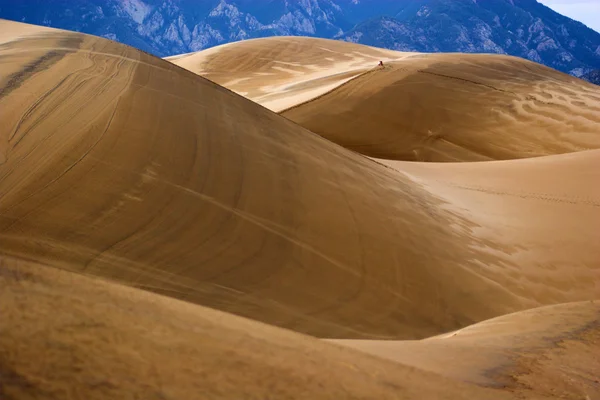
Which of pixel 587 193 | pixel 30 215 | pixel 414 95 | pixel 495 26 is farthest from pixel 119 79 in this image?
pixel 495 26

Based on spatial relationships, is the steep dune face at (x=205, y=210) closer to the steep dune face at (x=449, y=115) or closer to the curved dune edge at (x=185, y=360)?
the curved dune edge at (x=185, y=360)

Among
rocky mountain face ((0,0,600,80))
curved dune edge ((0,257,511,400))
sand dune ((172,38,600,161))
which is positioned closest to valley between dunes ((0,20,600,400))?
curved dune edge ((0,257,511,400))

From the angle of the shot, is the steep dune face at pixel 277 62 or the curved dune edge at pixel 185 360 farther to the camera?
the steep dune face at pixel 277 62

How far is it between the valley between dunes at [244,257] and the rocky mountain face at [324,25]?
477 ft

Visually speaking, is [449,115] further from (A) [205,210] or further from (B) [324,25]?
(B) [324,25]

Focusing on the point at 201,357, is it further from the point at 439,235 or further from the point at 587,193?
the point at 587,193

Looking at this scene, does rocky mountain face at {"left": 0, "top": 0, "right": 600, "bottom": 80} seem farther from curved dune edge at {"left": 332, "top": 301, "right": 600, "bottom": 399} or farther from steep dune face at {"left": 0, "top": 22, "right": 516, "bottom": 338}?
curved dune edge at {"left": 332, "top": 301, "right": 600, "bottom": 399}

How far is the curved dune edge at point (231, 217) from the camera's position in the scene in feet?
9.72

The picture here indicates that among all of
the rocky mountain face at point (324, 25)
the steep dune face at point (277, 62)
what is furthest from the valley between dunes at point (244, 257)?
the rocky mountain face at point (324, 25)

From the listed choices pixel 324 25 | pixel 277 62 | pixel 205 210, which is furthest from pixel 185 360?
pixel 324 25

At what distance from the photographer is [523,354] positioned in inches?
90.8

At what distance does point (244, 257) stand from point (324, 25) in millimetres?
182797

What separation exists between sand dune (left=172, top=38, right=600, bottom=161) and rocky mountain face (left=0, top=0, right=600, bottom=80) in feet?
446

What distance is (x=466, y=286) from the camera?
165 inches
